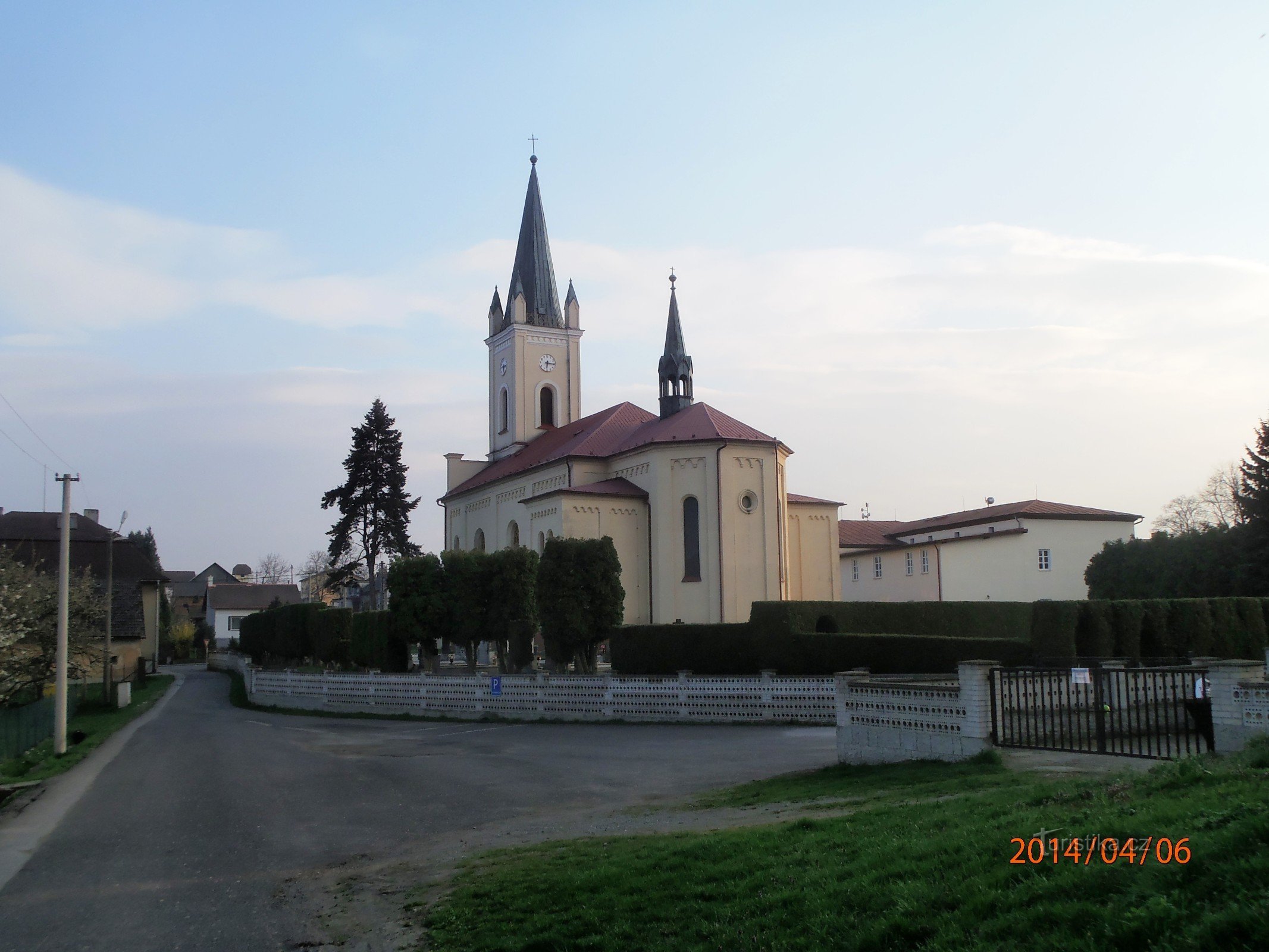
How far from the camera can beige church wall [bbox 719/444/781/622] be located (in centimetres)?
4216

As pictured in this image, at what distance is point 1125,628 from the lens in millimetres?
28438

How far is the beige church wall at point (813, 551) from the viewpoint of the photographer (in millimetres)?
47656

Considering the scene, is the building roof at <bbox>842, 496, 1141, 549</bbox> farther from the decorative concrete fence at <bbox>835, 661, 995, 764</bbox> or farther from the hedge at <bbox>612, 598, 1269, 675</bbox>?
the decorative concrete fence at <bbox>835, 661, 995, 764</bbox>

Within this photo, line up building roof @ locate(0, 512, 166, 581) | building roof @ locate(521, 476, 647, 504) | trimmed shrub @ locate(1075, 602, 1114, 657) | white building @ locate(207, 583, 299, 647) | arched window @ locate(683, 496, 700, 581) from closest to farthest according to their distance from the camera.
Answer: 1. trimmed shrub @ locate(1075, 602, 1114, 657)
2. arched window @ locate(683, 496, 700, 581)
3. building roof @ locate(521, 476, 647, 504)
4. building roof @ locate(0, 512, 166, 581)
5. white building @ locate(207, 583, 299, 647)

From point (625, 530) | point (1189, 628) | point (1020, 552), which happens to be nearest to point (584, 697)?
point (1189, 628)

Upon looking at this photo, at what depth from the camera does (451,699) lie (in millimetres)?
30234

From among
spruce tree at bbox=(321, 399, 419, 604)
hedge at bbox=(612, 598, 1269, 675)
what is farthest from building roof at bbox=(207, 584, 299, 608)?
hedge at bbox=(612, 598, 1269, 675)

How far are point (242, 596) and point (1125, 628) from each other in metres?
97.1

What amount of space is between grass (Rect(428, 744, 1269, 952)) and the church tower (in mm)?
52714

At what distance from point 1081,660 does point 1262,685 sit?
12.8m

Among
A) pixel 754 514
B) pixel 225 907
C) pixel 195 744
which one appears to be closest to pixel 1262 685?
pixel 225 907

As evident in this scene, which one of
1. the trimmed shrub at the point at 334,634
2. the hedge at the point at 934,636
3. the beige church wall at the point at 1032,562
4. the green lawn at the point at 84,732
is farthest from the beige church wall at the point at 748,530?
the green lawn at the point at 84,732

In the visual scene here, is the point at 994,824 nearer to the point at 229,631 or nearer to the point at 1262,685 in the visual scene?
the point at 1262,685
